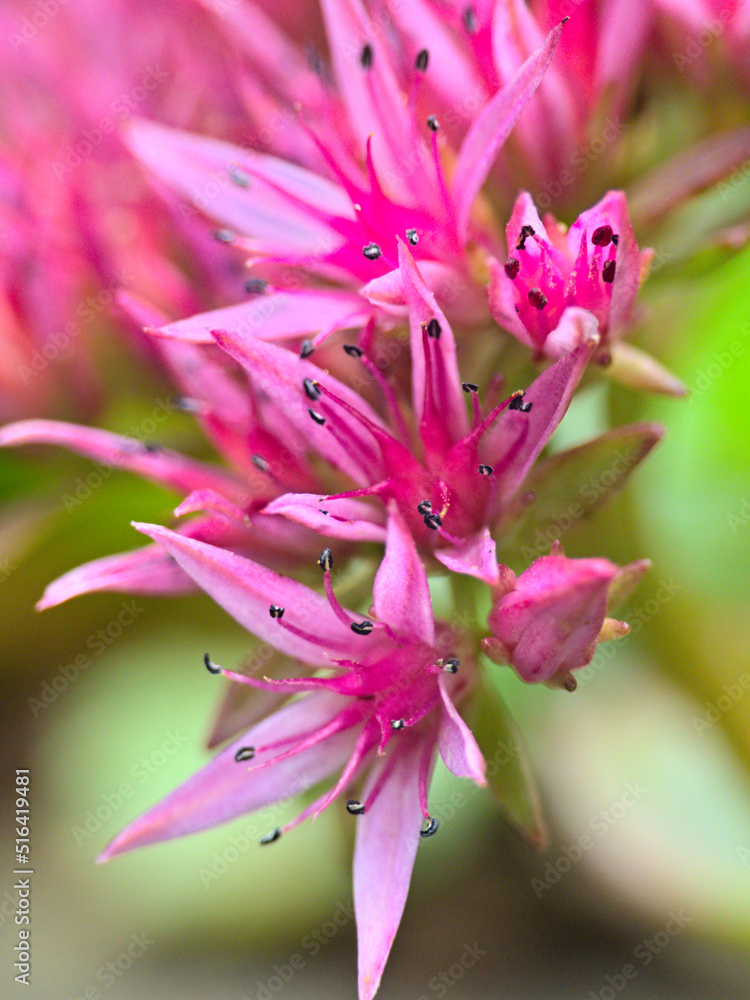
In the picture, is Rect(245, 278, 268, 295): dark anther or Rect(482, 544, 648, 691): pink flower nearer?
Rect(482, 544, 648, 691): pink flower

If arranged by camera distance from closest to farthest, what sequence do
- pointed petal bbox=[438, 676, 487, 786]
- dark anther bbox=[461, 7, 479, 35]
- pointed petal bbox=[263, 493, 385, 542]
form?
Answer: 1. pointed petal bbox=[438, 676, 487, 786]
2. pointed petal bbox=[263, 493, 385, 542]
3. dark anther bbox=[461, 7, 479, 35]

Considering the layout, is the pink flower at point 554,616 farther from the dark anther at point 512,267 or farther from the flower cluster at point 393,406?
the dark anther at point 512,267

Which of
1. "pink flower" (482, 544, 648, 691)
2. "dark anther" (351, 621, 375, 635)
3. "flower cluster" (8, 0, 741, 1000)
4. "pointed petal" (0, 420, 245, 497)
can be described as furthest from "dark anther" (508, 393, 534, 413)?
"pointed petal" (0, 420, 245, 497)

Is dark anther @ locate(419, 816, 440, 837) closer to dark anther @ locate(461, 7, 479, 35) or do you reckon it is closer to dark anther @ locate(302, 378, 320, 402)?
dark anther @ locate(302, 378, 320, 402)

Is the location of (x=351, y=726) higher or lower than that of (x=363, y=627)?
lower

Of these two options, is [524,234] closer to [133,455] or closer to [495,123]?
[495,123]

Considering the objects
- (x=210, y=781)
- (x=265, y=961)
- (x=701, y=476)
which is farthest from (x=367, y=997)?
(x=701, y=476)

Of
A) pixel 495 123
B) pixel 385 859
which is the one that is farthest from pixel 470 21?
pixel 385 859

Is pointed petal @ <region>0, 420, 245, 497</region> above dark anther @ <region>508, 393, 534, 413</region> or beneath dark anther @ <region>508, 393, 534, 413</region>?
Answer: beneath
